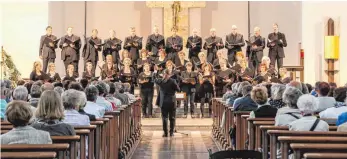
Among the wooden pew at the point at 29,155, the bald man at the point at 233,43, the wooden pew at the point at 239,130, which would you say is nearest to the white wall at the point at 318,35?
the bald man at the point at 233,43

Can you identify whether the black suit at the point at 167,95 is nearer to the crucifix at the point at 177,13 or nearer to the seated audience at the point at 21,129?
the crucifix at the point at 177,13

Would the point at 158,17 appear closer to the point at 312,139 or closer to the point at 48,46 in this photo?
the point at 48,46

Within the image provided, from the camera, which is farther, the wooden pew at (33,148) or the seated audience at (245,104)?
the seated audience at (245,104)

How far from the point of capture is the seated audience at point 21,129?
427 centimetres

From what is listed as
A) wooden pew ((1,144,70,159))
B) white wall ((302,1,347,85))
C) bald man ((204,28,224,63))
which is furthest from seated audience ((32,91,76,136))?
bald man ((204,28,224,63))

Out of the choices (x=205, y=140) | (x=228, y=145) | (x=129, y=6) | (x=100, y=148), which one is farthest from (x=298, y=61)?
(x=100, y=148)

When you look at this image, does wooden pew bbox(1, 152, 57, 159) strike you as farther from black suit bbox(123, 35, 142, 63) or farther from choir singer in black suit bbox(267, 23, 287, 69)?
choir singer in black suit bbox(267, 23, 287, 69)

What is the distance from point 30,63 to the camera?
57.8ft

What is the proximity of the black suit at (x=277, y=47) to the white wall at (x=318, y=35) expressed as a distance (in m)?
0.84

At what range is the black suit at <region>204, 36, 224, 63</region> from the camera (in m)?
16.0

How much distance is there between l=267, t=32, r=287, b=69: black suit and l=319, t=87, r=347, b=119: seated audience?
9.34m

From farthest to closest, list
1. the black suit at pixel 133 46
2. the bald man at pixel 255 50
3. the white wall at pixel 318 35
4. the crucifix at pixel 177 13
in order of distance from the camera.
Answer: the crucifix at pixel 177 13 → the black suit at pixel 133 46 → the bald man at pixel 255 50 → the white wall at pixel 318 35

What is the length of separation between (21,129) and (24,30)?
544 inches

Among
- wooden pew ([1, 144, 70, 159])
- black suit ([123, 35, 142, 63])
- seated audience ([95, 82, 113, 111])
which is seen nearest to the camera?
wooden pew ([1, 144, 70, 159])
